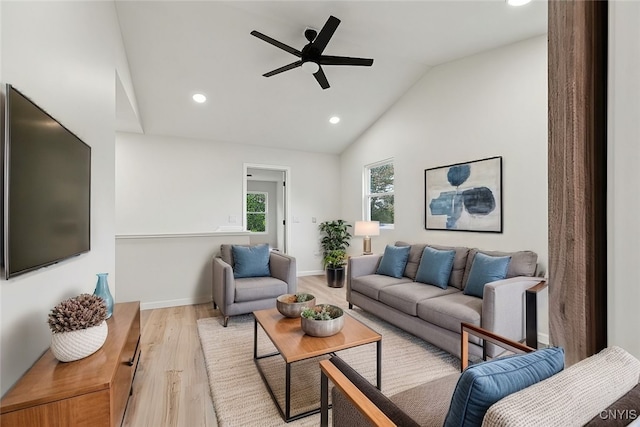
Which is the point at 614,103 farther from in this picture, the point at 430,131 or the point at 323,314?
the point at 430,131

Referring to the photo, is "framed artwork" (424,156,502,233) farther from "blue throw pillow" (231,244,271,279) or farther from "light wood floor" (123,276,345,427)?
"light wood floor" (123,276,345,427)

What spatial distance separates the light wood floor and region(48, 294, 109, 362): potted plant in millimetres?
681

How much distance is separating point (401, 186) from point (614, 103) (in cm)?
355

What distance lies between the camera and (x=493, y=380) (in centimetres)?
72

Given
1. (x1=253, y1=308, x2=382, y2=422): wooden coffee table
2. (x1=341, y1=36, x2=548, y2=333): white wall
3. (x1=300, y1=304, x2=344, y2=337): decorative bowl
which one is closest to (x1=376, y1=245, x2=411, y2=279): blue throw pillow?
(x1=341, y1=36, x2=548, y2=333): white wall

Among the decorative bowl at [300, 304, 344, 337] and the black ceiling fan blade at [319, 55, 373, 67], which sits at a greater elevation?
the black ceiling fan blade at [319, 55, 373, 67]

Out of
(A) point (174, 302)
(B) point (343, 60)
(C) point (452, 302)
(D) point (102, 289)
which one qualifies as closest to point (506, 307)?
(C) point (452, 302)

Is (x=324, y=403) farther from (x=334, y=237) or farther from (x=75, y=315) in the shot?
(x=334, y=237)

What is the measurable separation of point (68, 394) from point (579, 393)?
1588 mm

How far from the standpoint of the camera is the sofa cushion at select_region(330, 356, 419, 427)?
911 mm

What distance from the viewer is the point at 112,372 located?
119 cm

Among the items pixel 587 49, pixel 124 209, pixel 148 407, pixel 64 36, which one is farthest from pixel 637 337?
pixel 124 209

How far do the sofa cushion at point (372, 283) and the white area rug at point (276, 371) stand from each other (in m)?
0.37

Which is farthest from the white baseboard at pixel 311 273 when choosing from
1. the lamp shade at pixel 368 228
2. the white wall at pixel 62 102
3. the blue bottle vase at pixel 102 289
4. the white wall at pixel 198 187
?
the blue bottle vase at pixel 102 289
